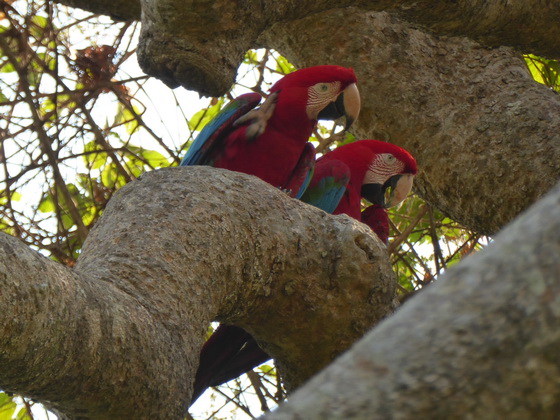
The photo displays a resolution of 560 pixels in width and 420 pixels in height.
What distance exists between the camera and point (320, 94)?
8.36 ft

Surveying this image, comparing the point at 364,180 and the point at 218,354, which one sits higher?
the point at 364,180

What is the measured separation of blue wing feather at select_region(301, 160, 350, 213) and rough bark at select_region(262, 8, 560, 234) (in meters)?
0.18

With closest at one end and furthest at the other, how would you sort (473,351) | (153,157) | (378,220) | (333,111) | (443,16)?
(473,351)
(443,16)
(333,111)
(378,220)
(153,157)

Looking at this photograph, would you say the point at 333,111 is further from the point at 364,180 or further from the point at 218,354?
the point at 218,354

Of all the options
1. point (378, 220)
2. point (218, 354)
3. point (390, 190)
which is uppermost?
point (390, 190)

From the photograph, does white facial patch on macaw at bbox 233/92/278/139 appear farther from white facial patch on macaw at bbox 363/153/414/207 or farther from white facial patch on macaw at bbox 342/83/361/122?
white facial patch on macaw at bbox 363/153/414/207

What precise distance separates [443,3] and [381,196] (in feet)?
4.00

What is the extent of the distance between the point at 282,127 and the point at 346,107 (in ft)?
0.74

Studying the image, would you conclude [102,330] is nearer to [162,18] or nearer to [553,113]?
[162,18]

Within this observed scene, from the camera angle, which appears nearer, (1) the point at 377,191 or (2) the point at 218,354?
(2) the point at 218,354

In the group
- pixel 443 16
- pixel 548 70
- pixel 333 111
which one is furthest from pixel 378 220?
pixel 443 16

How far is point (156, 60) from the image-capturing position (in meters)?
1.55

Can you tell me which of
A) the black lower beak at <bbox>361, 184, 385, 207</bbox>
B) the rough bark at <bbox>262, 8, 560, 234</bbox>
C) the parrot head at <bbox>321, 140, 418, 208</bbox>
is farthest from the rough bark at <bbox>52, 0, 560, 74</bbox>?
the black lower beak at <bbox>361, 184, 385, 207</bbox>

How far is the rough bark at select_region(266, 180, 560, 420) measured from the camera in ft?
1.30
